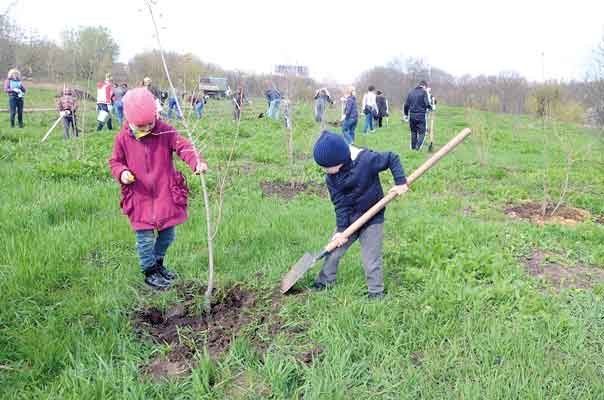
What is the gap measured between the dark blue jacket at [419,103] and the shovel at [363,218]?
7591mm

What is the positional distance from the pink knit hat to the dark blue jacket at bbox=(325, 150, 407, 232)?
4.21ft

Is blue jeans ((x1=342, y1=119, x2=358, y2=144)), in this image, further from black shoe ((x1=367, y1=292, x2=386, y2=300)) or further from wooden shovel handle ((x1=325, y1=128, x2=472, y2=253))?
black shoe ((x1=367, y1=292, x2=386, y2=300))

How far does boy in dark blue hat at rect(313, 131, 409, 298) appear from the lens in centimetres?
302

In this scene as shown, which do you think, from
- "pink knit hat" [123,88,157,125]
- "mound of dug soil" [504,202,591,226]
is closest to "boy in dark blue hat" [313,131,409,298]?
"pink knit hat" [123,88,157,125]

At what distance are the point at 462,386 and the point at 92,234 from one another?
3243mm

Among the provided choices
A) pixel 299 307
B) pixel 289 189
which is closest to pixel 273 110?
pixel 289 189

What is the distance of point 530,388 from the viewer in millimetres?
2211

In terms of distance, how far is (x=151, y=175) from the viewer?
3.15 meters

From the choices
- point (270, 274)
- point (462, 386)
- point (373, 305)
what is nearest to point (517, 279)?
point (373, 305)

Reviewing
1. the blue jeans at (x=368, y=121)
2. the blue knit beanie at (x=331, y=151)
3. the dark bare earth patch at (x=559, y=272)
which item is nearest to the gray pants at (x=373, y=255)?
the blue knit beanie at (x=331, y=151)

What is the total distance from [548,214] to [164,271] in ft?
16.1

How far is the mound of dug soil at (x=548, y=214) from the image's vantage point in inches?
220

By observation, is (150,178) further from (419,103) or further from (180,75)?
(419,103)

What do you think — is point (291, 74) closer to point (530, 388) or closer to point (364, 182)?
point (364, 182)
